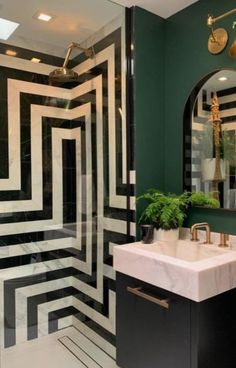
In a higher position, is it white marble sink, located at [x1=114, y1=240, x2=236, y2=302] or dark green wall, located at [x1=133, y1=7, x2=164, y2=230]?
dark green wall, located at [x1=133, y1=7, x2=164, y2=230]

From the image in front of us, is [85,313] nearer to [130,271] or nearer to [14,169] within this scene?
[130,271]

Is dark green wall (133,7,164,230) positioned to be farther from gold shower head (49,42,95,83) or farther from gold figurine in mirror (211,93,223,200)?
gold shower head (49,42,95,83)

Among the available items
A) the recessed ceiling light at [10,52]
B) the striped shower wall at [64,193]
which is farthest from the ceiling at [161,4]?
the recessed ceiling light at [10,52]

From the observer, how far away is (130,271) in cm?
166

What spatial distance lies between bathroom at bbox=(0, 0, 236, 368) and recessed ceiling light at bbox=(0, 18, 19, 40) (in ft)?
0.12

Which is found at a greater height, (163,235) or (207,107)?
(207,107)

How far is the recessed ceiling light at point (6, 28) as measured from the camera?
2.11m

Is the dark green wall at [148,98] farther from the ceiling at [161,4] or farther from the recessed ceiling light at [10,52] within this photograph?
the recessed ceiling light at [10,52]

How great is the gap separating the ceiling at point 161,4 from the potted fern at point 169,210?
1.25m

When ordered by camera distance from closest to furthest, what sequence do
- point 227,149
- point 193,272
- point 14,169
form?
point 193,272, point 227,149, point 14,169

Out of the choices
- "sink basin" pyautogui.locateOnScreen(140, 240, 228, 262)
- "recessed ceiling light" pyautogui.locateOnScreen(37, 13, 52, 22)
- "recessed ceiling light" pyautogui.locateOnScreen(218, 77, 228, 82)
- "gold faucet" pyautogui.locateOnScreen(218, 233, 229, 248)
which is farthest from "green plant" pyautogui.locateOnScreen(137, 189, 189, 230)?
"recessed ceiling light" pyautogui.locateOnScreen(37, 13, 52, 22)

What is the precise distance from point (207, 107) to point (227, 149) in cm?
32

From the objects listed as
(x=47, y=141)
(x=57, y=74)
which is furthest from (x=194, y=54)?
(x=47, y=141)

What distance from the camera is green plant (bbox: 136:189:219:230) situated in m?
1.89
